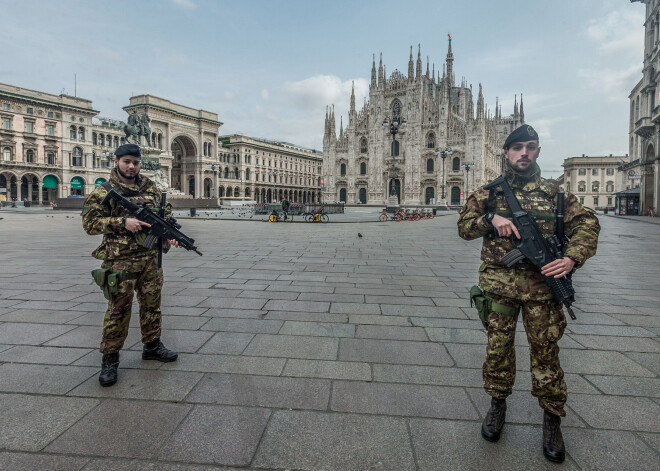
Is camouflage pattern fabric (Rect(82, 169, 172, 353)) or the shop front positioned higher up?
the shop front

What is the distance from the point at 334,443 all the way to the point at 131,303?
1.84m

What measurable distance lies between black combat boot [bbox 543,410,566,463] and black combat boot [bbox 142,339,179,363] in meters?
2.77

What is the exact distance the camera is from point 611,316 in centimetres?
467

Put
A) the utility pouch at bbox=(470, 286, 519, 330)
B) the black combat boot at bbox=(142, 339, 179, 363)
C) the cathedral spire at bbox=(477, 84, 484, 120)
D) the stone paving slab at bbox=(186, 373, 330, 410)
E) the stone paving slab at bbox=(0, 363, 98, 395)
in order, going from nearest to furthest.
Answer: the utility pouch at bbox=(470, 286, 519, 330), the stone paving slab at bbox=(186, 373, 330, 410), the stone paving slab at bbox=(0, 363, 98, 395), the black combat boot at bbox=(142, 339, 179, 363), the cathedral spire at bbox=(477, 84, 484, 120)

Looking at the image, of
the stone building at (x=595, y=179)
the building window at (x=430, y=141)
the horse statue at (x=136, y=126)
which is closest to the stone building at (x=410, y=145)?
the building window at (x=430, y=141)

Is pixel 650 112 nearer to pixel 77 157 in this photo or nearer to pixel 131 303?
pixel 131 303

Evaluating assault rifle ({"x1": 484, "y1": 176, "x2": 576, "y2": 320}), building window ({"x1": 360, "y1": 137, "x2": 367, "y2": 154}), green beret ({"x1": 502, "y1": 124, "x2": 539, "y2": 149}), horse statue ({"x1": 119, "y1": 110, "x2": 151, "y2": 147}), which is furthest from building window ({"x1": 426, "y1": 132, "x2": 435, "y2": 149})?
assault rifle ({"x1": 484, "y1": 176, "x2": 576, "y2": 320})

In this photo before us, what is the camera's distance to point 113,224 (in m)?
2.82

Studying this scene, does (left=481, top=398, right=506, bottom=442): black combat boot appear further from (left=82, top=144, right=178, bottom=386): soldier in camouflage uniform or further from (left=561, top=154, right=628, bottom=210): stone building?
(left=561, top=154, right=628, bottom=210): stone building

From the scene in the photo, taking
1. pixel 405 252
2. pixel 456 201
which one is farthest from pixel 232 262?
pixel 456 201

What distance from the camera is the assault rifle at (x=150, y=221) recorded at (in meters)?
2.90

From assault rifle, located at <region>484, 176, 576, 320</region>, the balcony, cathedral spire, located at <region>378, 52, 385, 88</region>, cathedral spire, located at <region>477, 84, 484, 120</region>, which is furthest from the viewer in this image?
cathedral spire, located at <region>378, 52, 385, 88</region>

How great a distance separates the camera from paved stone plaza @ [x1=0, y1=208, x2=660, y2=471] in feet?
6.82

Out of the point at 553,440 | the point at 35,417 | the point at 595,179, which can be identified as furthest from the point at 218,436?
the point at 595,179
